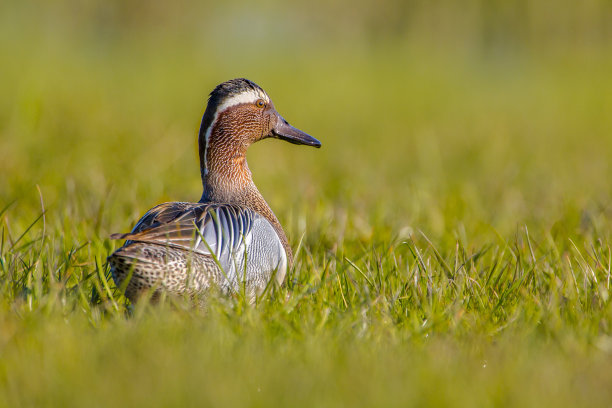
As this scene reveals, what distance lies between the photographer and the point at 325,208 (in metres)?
4.79

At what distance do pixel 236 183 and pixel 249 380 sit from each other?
5.79ft

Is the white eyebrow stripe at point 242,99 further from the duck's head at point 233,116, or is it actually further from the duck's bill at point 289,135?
the duck's bill at point 289,135

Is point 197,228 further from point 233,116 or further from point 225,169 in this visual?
point 233,116

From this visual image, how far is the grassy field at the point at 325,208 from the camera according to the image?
7.03 ft

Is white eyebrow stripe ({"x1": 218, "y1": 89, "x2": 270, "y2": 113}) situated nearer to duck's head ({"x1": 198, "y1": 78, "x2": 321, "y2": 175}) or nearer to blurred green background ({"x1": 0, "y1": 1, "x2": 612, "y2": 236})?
duck's head ({"x1": 198, "y1": 78, "x2": 321, "y2": 175})

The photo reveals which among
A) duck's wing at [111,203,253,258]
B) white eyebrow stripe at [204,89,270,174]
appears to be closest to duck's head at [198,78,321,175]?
white eyebrow stripe at [204,89,270,174]

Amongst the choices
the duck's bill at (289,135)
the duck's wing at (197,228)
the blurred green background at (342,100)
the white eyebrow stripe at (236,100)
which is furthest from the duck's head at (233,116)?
the blurred green background at (342,100)

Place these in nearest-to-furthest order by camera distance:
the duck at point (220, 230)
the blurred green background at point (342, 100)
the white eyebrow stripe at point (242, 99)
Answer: the duck at point (220, 230)
the white eyebrow stripe at point (242, 99)
the blurred green background at point (342, 100)

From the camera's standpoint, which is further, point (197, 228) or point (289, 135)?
point (289, 135)

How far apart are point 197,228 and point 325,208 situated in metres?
1.93

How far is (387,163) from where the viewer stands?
759 cm

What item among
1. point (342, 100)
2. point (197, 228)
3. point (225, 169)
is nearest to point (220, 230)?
point (197, 228)

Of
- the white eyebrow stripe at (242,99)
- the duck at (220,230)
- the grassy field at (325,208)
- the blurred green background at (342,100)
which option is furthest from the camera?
the blurred green background at (342,100)

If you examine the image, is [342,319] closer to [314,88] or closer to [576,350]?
[576,350]
